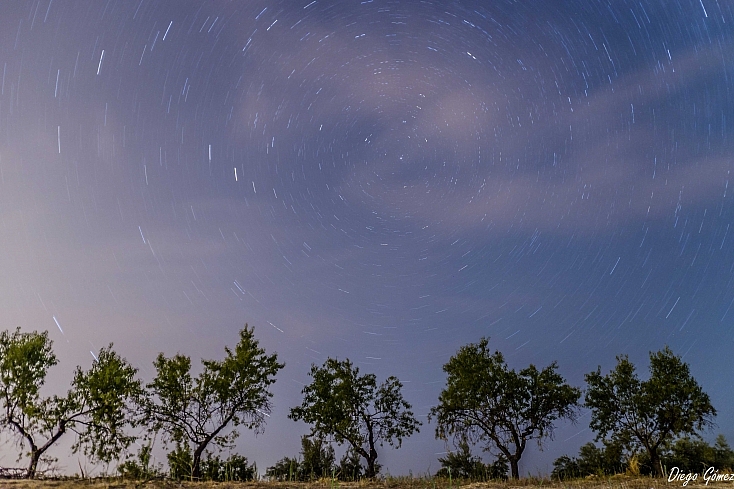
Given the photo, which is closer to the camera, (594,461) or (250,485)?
(250,485)

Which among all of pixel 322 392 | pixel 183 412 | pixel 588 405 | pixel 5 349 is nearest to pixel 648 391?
pixel 588 405

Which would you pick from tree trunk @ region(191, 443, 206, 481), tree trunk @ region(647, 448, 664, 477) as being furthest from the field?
tree trunk @ region(647, 448, 664, 477)

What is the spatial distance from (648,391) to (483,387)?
15492 millimetres

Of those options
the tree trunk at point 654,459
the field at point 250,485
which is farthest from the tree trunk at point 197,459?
the tree trunk at point 654,459

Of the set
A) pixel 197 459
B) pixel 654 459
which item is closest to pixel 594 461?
pixel 654 459

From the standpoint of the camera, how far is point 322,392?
56812mm

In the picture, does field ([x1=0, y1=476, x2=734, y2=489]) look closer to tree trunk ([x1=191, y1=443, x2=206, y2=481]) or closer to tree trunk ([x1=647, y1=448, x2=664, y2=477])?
tree trunk ([x1=191, y1=443, x2=206, y2=481])

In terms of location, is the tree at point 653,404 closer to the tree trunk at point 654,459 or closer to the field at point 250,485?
the tree trunk at point 654,459

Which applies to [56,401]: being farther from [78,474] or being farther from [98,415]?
[78,474]

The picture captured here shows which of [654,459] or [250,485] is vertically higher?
[250,485]

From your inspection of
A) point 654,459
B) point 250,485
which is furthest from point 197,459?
point 654,459

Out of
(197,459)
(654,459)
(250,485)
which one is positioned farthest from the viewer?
(654,459)

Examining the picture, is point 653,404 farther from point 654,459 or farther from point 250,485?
point 250,485

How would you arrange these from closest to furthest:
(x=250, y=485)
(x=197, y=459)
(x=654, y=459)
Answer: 1. (x=250, y=485)
2. (x=197, y=459)
3. (x=654, y=459)
